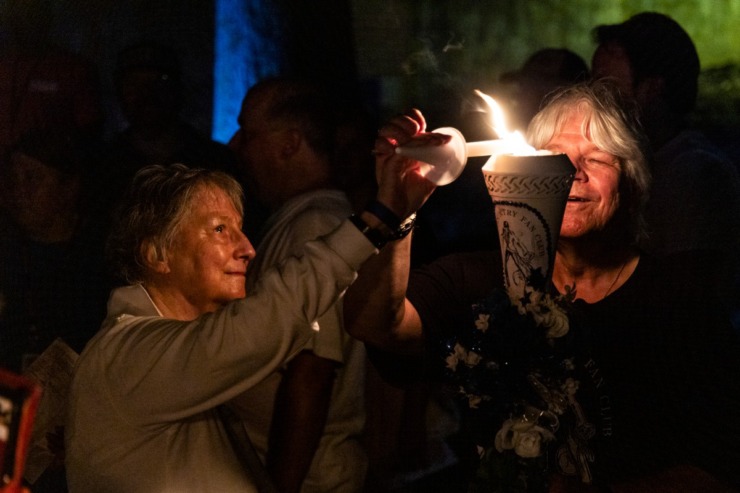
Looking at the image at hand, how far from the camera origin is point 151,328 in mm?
2049

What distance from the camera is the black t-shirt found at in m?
2.38

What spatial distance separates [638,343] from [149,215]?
1364 millimetres

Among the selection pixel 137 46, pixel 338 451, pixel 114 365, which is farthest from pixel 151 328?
pixel 137 46

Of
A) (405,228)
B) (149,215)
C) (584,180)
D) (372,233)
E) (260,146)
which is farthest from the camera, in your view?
(260,146)

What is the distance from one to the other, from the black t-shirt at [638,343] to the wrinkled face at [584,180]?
21 cm

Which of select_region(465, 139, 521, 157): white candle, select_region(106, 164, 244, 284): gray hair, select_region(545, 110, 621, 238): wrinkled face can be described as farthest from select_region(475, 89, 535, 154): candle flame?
select_region(106, 164, 244, 284): gray hair

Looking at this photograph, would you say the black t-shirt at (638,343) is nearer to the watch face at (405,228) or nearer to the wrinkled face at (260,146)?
the watch face at (405,228)

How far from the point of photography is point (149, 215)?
2293 millimetres

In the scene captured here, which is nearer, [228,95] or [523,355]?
[523,355]

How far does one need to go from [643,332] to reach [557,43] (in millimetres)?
2033

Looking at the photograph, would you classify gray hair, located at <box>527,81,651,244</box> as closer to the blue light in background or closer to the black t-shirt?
the black t-shirt

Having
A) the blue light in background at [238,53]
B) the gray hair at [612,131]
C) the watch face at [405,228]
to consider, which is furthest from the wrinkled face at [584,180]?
the blue light in background at [238,53]

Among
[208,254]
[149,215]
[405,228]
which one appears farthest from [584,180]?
[149,215]

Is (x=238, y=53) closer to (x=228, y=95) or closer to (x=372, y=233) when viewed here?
(x=228, y=95)
